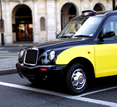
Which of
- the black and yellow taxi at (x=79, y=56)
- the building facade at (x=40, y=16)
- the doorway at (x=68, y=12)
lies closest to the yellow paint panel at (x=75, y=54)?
the black and yellow taxi at (x=79, y=56)

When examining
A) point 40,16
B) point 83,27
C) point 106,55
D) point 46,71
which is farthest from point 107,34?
point 40,16

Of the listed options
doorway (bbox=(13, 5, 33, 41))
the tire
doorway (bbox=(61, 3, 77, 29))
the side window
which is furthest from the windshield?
doorway (bbox=(61, 3, 77, 29))

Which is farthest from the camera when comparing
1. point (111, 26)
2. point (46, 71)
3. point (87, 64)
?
point (111, 26)

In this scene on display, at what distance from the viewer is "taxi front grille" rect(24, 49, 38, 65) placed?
5666 millimetres

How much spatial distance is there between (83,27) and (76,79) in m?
1.46

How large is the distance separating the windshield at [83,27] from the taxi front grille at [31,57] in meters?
1.16

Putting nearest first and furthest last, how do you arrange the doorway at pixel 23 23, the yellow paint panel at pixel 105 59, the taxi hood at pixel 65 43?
the taxi hood at pixel 65 43, the yellow paint panel at pixel 105 59, the doorway at pixel 23 23

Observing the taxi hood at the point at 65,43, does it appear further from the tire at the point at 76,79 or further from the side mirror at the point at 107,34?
the tire at the point at 76,79

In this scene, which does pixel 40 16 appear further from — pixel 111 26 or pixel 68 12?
pixel 111 26

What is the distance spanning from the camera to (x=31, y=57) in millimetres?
5785

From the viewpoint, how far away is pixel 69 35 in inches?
255

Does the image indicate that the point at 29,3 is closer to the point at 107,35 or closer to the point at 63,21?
the point at 63,21

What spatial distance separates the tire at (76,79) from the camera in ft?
18.0

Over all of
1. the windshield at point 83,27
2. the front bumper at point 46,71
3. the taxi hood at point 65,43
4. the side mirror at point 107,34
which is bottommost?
the front bumper at point 46,71
